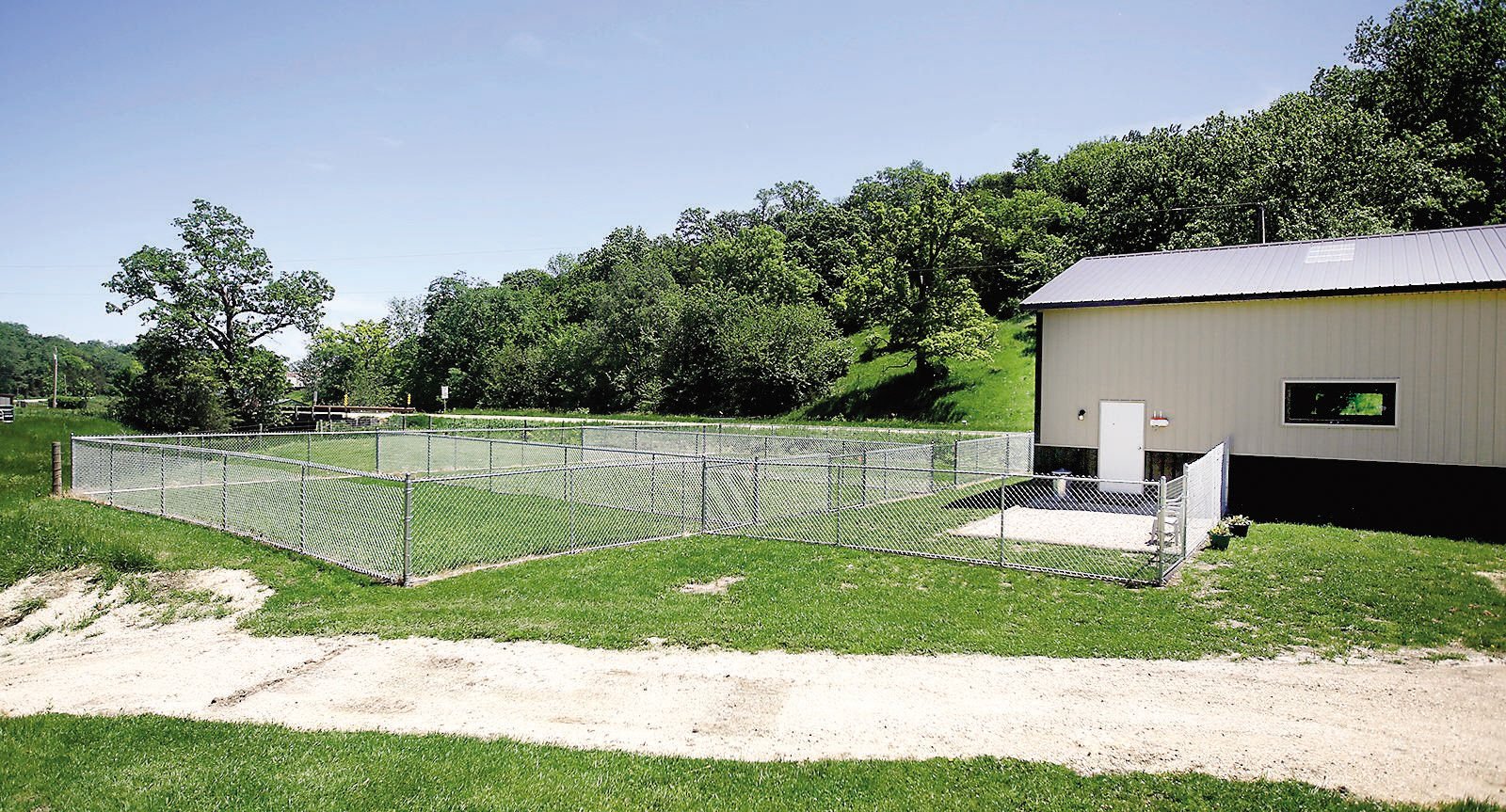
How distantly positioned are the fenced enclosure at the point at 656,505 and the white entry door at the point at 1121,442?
1.21 feet

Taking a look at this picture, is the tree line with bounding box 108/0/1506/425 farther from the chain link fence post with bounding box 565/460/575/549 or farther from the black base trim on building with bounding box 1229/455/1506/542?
the chain link fence post with bounding box 565/460/575/549

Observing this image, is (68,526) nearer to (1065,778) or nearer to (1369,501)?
(1065,778)

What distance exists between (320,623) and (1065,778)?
27.3ft

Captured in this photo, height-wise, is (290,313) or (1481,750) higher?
(290,313)

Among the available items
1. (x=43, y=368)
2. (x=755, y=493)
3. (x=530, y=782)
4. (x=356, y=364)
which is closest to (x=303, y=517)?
(x=755, y=493)

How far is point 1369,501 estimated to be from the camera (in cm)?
1584

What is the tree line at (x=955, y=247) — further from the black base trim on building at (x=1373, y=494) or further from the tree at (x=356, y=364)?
the tree at (x=356, y=364)

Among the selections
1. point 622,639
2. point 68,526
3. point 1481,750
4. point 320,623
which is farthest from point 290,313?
point 1481,750

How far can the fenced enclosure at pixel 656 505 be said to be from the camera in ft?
41.7

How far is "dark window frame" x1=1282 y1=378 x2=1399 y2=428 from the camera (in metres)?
15.9

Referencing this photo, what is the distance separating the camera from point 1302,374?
16656 millimetres

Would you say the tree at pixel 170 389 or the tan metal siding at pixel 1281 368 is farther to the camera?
the tree at pixel 170 389

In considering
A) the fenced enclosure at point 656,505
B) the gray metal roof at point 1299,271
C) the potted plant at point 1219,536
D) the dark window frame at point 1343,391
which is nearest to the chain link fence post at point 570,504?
the fenced enclosure at point 656,505

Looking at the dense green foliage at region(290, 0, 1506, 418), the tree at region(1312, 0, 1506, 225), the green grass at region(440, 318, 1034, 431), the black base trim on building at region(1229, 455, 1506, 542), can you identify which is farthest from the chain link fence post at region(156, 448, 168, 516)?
the tree at region(1312, 0, 1506, 225)
